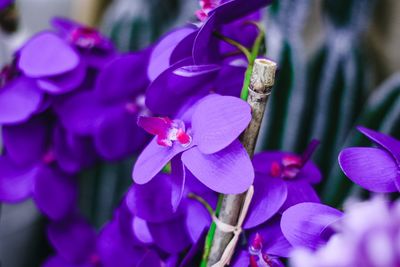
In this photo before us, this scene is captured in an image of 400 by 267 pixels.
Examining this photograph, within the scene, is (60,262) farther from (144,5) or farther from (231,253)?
(144,5)

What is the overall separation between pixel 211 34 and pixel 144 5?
38 cm

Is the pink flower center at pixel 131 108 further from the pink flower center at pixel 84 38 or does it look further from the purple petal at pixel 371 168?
the purple petal at pixel 371 168

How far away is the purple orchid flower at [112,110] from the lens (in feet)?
1.29

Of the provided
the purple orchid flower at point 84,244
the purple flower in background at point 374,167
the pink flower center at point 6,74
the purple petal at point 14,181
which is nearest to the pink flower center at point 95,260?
the purple orchid flower at point 84,244

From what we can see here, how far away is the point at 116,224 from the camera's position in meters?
0.39

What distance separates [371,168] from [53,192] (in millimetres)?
301

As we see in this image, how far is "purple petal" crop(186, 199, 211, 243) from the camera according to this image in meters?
0.31

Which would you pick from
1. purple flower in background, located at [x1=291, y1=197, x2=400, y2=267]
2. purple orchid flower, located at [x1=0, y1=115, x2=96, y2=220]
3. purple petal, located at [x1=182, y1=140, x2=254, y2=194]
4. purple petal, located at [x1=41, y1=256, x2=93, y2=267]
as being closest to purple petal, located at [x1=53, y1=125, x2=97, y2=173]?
purple orchid flower, located at [x1=0, y1=115, x2=96, y2=220]

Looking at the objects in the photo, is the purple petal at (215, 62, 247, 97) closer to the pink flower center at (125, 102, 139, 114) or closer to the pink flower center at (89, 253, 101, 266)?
the pink flower center at (125, 102, 139, 114)

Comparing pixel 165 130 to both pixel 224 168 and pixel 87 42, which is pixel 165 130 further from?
pixel 87 42

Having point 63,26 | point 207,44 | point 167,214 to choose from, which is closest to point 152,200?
point 167,214

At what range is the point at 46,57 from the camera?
38 centimetres

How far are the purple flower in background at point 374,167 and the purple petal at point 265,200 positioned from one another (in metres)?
0.04

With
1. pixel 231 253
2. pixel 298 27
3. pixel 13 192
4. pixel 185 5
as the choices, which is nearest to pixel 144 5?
pixel 185 5
